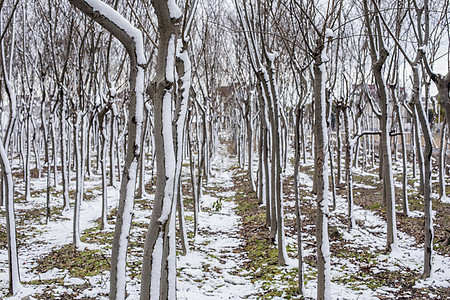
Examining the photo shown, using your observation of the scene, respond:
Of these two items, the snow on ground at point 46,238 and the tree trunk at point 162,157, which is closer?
the tree trunk at point 162,157

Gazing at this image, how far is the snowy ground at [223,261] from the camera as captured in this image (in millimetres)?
4504

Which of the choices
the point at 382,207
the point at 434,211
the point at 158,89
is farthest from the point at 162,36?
the point at 434,211

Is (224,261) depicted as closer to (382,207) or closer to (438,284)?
(438,284)

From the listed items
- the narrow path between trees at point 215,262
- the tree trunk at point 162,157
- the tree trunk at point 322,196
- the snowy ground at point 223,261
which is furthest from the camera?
the narrow path between trees at point 215,262

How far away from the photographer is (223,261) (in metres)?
5.97

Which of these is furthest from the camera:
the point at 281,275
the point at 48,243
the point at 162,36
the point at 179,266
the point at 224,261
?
the point at 48,243

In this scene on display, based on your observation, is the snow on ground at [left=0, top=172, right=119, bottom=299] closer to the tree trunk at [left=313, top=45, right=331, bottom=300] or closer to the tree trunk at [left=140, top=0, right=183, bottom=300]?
the tree trunk at [left=140, top=0, right=183, bottom=300]

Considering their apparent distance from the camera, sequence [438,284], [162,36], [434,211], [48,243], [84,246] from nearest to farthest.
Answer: [162,36] < [438,284] < [84,246] < [48,243] < [434,211]

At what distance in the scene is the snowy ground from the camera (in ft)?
14.8

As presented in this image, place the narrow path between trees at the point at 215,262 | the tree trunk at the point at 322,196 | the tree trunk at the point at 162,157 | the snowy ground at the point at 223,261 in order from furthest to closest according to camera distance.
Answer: the narrow path between trees at the point at 215,262
the snowy ground at the point at 223,261
the tree trunk at the point at 322,196
the tree trunk at the point at 162,157

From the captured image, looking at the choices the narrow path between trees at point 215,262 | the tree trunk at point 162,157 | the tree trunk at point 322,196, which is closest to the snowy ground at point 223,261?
the narrow path between trees at point 215,262

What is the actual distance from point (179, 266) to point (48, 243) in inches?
125

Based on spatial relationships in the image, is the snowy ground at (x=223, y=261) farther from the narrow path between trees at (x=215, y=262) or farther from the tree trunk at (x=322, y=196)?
the tree trunk at (x=322, y=196)

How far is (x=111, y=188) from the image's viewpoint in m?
13.8
